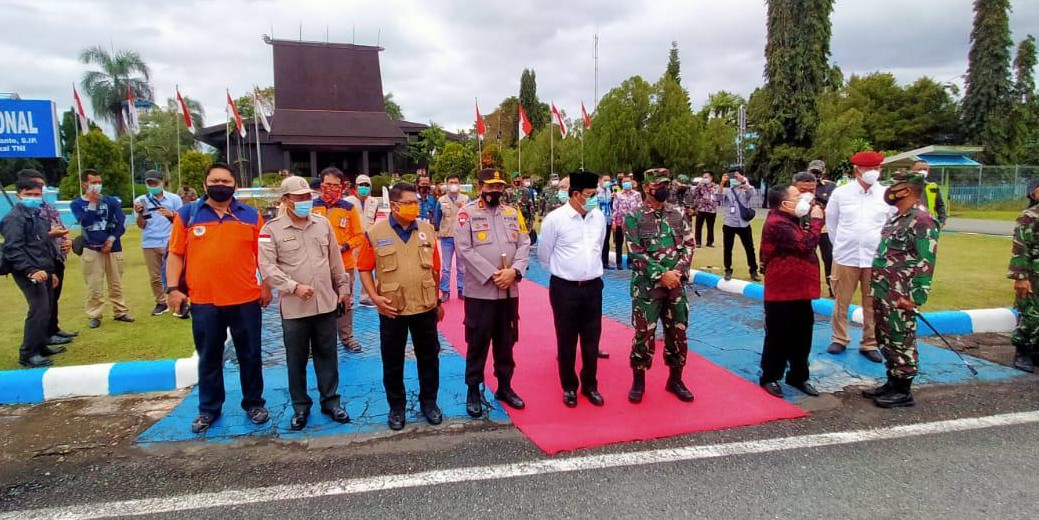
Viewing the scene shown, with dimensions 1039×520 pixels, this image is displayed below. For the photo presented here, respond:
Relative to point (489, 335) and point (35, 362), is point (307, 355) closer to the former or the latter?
point (489, 335)

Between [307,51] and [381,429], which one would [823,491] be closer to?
[381,429]

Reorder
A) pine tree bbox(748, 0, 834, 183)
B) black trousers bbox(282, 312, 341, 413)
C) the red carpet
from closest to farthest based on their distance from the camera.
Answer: the red carpet
black trousers bbox(282, 312, 341, 413)
pine tree bbox(748, 0, 834, 183)

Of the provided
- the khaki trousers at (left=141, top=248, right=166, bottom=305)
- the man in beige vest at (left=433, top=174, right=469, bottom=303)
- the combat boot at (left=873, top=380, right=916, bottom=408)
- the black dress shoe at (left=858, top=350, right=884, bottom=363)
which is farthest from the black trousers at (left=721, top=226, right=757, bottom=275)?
the khaki trousers at (left=141, top=248, right=166, bottom=305)

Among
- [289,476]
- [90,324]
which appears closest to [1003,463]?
[289,476]

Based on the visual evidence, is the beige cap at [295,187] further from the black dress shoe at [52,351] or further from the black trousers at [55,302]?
the black trousers at [55,302]

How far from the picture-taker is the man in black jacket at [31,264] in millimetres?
5207

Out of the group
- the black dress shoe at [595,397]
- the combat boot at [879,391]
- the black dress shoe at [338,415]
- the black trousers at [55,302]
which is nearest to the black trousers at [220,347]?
the black dress shoe at [338,415]

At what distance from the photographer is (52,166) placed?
126 feet

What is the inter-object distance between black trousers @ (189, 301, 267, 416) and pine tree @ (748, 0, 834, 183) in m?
29.1

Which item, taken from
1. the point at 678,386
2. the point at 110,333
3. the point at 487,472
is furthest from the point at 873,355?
the point at 110,333

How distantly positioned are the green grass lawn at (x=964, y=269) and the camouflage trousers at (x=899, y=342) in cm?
295

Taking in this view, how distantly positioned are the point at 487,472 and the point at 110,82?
51.9 m

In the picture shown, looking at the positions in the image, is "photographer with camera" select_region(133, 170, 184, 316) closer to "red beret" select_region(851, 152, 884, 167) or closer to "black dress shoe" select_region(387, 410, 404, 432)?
"black dress shoe" select_region(387, 410, 404, 432)

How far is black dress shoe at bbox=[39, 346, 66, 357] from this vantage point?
5.40 metres
